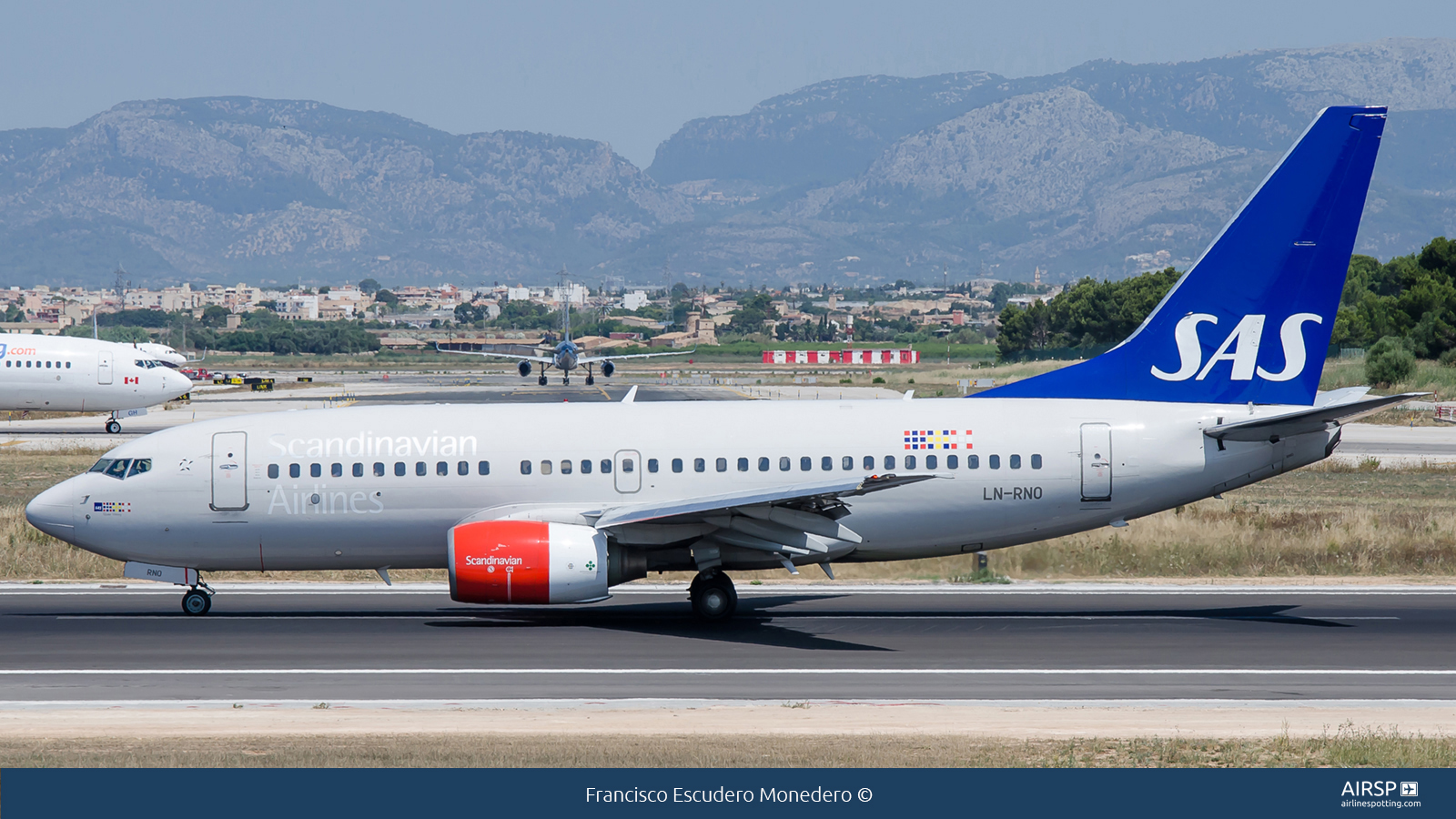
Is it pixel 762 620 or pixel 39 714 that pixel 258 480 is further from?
pixel 762 620

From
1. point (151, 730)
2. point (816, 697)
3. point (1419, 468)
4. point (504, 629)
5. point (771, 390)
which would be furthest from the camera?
point (771, 390)

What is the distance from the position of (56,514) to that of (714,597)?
11484 mm

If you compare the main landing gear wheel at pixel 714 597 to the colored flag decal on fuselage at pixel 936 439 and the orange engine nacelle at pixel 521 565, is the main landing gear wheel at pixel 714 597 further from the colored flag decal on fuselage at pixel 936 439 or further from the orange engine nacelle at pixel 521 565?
the colored flag decal on fuselage at pixel 936 439

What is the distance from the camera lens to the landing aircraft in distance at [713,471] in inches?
958

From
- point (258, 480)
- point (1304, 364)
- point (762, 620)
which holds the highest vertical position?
point (1304, 364)

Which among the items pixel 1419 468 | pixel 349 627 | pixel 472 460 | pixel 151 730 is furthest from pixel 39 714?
pixel 1419 468

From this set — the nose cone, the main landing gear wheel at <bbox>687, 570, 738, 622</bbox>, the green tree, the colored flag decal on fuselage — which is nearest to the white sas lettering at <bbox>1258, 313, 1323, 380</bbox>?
the colored flag decal on fuselage

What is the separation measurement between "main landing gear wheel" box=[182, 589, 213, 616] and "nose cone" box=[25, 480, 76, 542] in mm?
2250

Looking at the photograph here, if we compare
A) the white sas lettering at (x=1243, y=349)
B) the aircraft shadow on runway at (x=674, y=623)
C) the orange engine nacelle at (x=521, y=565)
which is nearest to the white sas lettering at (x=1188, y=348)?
the white sas lettering at (x=1243, y=349)

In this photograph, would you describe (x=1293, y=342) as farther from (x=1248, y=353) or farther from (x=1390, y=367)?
(x=1390, y=367)

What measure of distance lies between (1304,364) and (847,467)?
8622mm

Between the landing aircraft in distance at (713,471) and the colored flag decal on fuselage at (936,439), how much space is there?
0.04m

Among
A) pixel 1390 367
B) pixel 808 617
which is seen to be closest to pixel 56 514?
pixel 808 617

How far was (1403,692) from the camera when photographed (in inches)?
756
